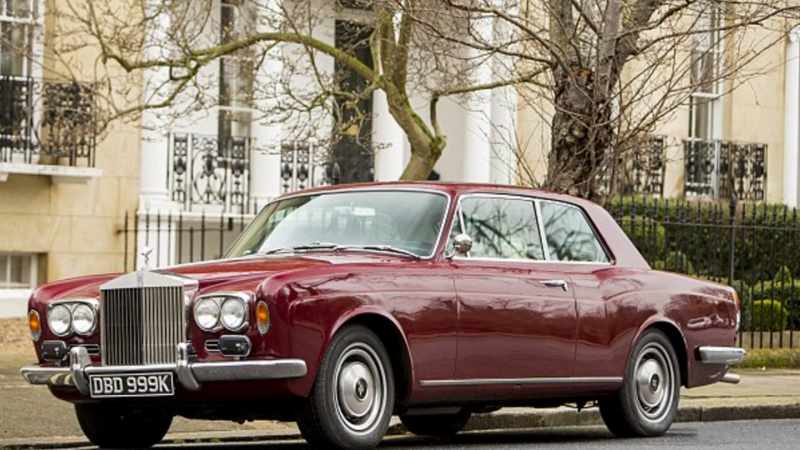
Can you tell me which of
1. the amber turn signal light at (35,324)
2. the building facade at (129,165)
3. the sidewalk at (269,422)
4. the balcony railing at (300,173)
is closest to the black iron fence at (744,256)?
the building facade at (129,165)

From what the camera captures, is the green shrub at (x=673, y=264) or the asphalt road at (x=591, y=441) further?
the green shrub at (x=673, y=264)

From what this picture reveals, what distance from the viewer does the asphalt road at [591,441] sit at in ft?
37.5

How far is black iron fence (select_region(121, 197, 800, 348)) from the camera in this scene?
66.0 ft

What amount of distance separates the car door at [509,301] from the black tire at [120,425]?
1.83 metres

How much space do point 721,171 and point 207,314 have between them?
21643 millimetres

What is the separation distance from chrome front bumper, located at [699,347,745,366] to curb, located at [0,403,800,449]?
1.36m

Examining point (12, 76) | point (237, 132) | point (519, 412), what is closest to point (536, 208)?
point (519, 412)

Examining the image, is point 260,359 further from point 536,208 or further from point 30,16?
point 30,16

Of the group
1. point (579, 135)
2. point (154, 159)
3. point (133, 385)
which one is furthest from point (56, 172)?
point (133, 385)

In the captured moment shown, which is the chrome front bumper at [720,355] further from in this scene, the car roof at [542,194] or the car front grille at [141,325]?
the car front grille at [141,325]

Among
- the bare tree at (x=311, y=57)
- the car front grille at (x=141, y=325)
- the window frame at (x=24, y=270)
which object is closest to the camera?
the car front grille at (x=141, y=325)

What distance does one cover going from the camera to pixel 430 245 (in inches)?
431

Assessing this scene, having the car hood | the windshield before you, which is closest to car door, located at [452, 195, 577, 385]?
the windshield

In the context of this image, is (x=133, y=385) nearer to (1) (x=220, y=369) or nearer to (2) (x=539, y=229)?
(1) (x=220, y=369)
